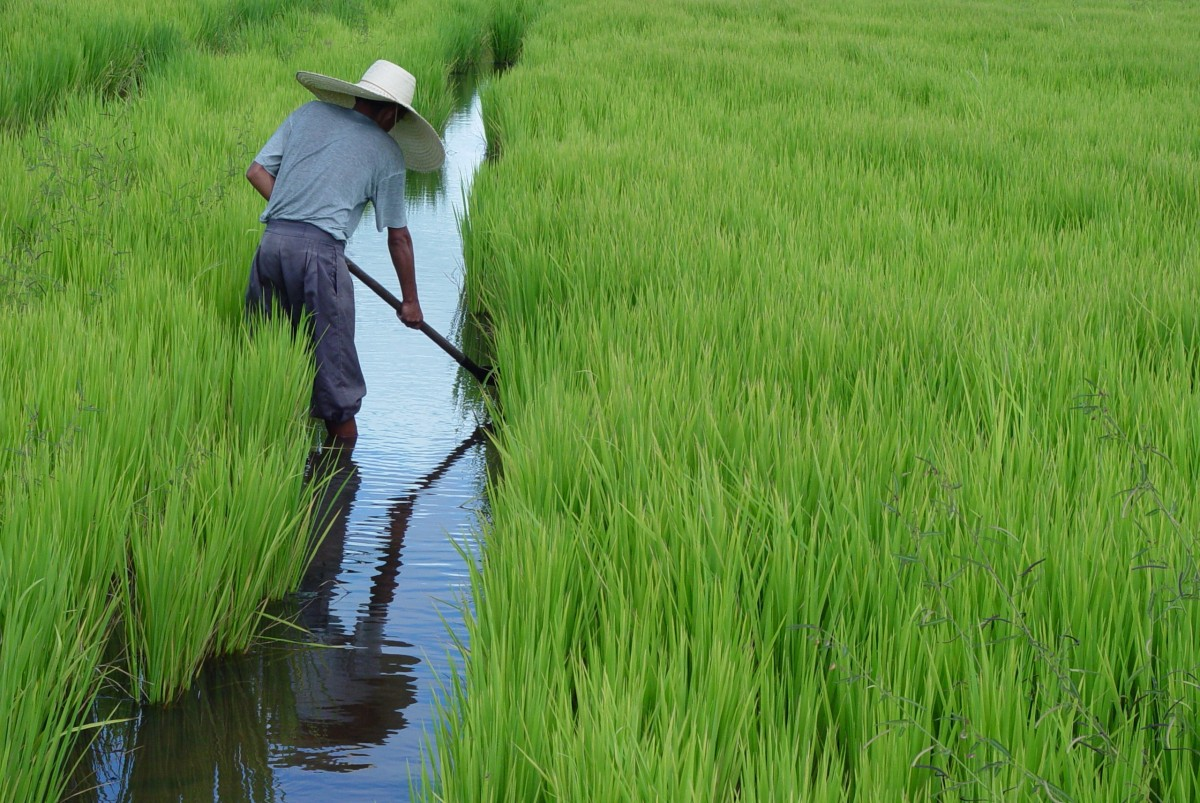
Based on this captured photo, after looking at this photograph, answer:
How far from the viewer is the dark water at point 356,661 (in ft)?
6.47

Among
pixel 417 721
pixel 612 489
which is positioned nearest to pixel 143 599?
pixel 417 721

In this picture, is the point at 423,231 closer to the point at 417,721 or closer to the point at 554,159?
the point at 554,159

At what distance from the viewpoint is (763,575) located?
5.71 ft

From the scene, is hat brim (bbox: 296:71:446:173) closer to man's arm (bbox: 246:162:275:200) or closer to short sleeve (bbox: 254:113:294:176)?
short sleeve (bbox: 254:113:294:176)

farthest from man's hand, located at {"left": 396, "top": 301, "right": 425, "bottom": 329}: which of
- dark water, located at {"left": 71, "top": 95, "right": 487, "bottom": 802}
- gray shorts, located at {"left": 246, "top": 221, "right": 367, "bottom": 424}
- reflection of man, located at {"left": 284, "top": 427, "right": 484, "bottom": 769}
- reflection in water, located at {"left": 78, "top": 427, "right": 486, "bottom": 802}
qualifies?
reflection in water, located at {"left": 78, "top": 427, "right": 486, "bottom": 802}

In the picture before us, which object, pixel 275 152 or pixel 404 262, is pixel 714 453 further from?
pixel 275 152

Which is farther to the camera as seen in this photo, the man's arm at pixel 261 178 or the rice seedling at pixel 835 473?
the man's arm at pixel 261 178

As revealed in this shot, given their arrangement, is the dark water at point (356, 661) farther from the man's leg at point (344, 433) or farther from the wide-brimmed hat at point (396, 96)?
the wide-brimmed hat at point (396, 96)

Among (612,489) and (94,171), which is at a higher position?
(94,171)

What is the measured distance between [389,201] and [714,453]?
185 centimetres

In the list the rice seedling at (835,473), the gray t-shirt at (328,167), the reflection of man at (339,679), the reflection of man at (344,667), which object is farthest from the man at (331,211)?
the reflection of man at (339,679)

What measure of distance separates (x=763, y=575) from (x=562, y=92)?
5812mm

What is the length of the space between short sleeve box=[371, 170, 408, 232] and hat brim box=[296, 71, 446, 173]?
121mm

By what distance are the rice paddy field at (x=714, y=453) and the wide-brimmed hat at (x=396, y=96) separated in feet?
1.60
